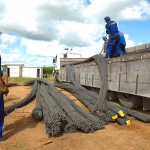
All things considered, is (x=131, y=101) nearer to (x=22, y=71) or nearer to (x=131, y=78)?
(x=131, y=78)

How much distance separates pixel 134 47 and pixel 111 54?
1284mm

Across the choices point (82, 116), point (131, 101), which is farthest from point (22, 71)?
point (82, 116)

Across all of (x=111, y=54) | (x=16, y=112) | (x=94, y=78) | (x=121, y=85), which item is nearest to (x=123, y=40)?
(x=111, y=54)

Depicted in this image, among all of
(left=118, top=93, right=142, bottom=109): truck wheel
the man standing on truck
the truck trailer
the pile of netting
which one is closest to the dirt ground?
the pile of netting

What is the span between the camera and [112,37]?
34.3ft

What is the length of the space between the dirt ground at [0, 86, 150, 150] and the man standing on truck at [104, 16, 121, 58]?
4408 mm

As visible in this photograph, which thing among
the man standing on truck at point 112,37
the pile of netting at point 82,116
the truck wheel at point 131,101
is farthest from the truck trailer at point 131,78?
the man standing on truck at point 112,37

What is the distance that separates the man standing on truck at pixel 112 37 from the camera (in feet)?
34.1

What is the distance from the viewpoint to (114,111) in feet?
21.9

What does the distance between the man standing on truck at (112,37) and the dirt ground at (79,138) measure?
4408 mm

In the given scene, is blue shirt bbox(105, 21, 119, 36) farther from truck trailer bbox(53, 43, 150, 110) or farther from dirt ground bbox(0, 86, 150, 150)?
dirt ground bbox(0, 86, 150, 150)

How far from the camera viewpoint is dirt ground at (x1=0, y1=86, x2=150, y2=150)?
16.0 feet

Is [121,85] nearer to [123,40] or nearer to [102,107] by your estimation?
[102,107]

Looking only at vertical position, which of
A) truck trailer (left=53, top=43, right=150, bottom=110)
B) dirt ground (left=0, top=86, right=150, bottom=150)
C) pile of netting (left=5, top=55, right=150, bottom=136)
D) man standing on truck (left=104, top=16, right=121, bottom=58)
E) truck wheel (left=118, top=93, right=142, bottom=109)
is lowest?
dirt ground (left=0, top=86, right=150, bottom=150)
